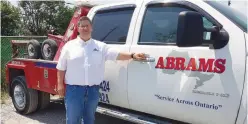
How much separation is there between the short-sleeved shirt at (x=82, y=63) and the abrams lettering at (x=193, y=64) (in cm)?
74

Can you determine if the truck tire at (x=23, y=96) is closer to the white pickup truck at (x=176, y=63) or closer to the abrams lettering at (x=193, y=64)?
the white pickup truck at (x=176, y=63)

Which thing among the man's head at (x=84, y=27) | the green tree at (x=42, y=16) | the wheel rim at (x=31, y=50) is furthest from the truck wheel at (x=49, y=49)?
the green tree at (x=42, y=16)

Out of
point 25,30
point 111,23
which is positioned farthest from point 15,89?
point 25,30

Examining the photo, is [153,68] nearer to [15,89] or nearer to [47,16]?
[15,89]

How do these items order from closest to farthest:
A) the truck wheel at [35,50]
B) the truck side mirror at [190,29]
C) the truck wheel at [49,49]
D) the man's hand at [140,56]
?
the truck side mirror at [190,29]
the man's hand at [140,56]
the truck wheel at [49,49]
the truck wheel at [35,50]

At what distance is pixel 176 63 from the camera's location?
3.42 metres

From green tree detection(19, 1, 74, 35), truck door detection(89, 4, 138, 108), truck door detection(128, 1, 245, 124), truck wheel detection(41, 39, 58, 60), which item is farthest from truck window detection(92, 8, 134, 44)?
green tree detection(19, 1, 74, 35)

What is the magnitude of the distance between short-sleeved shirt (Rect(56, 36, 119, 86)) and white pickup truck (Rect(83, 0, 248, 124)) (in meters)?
0.36

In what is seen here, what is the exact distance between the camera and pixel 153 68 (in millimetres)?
3643

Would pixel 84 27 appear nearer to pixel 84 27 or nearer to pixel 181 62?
pixel 84 27

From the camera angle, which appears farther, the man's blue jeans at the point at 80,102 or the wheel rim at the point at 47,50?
the wheel rim at the point at 47,50

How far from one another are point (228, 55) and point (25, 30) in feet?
113

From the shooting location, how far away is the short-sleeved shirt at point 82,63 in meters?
3.71

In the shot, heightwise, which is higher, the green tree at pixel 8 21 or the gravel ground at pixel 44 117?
the green tree at pixel 8 21
